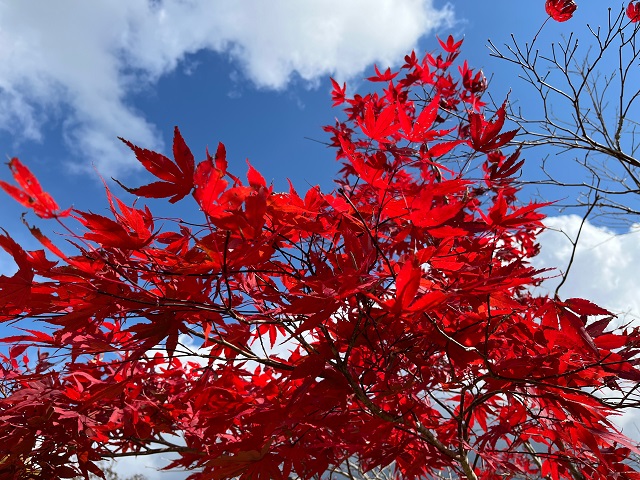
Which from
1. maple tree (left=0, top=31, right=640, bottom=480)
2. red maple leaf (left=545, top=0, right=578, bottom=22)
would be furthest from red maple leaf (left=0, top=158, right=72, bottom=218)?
red maple leaf (left=545, top=0, right=578, bottom=22)

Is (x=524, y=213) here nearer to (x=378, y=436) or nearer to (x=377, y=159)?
(x=377, y=159)

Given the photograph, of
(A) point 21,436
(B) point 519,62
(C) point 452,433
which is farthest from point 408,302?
(B) point 519,62

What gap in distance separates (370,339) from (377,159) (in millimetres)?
532

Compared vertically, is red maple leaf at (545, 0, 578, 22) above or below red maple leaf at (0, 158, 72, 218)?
above

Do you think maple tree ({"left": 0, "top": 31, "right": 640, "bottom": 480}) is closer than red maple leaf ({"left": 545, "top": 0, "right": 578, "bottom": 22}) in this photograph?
Yes

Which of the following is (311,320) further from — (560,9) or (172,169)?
(560,9)

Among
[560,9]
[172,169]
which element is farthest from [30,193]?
[560,9]

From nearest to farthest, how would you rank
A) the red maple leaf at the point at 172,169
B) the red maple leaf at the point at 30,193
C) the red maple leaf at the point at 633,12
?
the red maple leaf at the point at 30,193
the red maple leaf at the point at 172,169
the red maple leaf at the point at 633,12

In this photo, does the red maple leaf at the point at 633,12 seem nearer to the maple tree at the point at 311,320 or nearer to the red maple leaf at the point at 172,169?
the maple tree at the point at 311,320

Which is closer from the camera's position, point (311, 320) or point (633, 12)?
point (311, 320)

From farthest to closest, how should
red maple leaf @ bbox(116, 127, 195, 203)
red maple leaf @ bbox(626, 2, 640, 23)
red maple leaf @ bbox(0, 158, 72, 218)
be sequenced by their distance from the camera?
red maple leaf @ bbox(626, 2, 640, 23) < red maple leaf @ bbox(116, 127, 195, 203) < red maple leaf @ bbox(0, 158, 72, 218)

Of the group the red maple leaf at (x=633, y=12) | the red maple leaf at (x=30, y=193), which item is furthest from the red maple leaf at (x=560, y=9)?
the red maple leaf at (x=30, y=193)

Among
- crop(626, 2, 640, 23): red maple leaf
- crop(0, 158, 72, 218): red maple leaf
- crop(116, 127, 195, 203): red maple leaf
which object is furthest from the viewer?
crop(626, 2, 640, 23): red maple leaf

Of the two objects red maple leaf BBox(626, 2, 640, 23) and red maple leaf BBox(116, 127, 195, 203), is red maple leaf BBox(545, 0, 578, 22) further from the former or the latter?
red maple leaf BBox(116, 127, 195, 203)
